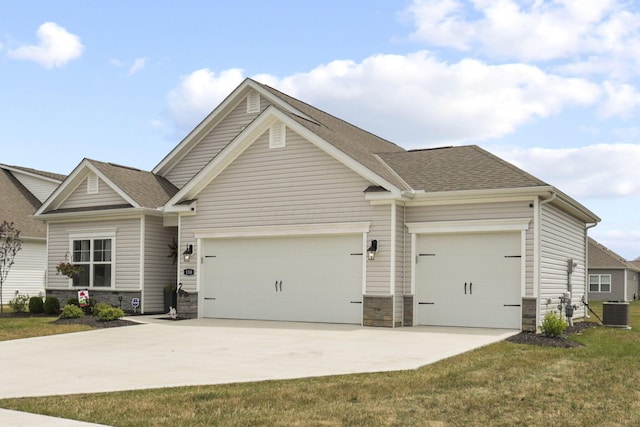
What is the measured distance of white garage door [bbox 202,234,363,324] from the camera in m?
18.4

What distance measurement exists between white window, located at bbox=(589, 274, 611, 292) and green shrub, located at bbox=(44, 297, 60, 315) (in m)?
37.3

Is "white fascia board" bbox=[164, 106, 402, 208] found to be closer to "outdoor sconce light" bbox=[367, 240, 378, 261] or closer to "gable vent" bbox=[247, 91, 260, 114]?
"outdoor sconce light" bbox=[367, 240, 378, 261]

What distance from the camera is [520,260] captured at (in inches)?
666

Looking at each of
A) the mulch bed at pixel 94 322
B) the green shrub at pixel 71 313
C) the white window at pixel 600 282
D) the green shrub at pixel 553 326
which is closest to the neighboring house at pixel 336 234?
the green shrub at pixel 553 326

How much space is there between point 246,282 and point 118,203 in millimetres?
5782

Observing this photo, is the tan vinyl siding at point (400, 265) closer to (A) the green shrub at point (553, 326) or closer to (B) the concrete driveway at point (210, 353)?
(B) the concrete driveway at point (210, 353)

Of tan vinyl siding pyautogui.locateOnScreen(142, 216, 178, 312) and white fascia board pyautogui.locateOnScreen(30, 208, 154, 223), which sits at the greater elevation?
white fascia board pyautogui.locateOnScreen(30, 208, 154, 223)

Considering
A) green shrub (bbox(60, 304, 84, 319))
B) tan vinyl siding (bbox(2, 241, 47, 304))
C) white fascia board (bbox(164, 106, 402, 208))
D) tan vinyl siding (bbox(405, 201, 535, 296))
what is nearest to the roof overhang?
white fascia board (bbox(164, 106, 402, 208))

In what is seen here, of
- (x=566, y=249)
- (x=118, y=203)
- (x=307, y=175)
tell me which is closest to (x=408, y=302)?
(x=307, y=175)

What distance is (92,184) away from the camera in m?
23.9

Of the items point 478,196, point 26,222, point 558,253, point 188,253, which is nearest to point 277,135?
point 188,253

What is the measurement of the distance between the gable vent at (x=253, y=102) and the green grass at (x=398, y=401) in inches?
565

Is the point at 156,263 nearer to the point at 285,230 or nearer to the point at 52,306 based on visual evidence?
the point at 52,306

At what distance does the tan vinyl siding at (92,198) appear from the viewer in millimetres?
23266
